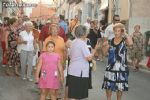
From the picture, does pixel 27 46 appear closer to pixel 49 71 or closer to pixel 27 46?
pixel 27 46

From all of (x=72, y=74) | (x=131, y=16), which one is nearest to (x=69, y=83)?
(x=72, y=74)

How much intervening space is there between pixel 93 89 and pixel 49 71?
13.4 ft

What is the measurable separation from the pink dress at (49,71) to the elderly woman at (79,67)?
308mm

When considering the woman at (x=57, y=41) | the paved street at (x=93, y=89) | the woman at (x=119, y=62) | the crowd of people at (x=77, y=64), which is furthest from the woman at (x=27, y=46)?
the woman at (x=119, y=62)

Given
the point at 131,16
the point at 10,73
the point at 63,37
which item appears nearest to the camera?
the point at 63,37

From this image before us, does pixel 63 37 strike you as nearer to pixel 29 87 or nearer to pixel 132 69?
pixel 29 87

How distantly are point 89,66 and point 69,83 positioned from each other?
472mm

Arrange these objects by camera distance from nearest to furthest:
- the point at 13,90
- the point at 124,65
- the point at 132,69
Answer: the point at 124,65 < the point at 13,90 < the point at 132,69

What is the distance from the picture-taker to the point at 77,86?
9273 millimetres

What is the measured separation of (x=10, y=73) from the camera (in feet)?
55.0

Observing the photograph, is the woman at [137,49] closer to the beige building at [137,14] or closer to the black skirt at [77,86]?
the beige building at [137,14]

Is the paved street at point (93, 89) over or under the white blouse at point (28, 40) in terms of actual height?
under

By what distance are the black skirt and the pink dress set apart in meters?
0.32

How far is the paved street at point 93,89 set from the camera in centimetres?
1205
